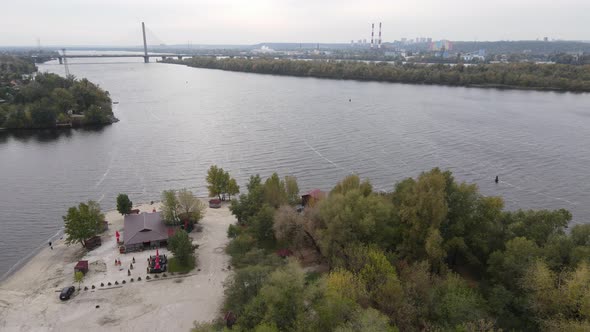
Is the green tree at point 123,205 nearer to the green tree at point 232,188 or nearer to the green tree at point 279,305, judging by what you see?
the green tree at point 232,188

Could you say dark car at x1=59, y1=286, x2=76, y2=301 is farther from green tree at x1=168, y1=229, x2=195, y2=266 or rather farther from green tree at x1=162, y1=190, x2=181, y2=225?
green tree at x1=162, y1=190, x2=181, y2=225

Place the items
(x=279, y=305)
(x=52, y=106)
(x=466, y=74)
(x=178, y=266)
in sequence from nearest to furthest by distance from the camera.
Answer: (x=279, y=305) < (x=178, y=266) < (x=52, y=106) < (x=466, y=74)

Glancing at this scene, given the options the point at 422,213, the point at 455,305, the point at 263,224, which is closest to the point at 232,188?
the point at 263,224

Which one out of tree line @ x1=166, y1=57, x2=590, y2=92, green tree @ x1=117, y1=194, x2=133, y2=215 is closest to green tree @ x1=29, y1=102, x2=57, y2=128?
green tree @ x1=117, y1=194, x2=133, y2=215

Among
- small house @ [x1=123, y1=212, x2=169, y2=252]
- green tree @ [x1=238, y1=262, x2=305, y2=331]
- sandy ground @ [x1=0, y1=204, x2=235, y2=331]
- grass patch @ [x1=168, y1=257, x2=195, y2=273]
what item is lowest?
sandy ground @ [x1=0, y1=204, x2=235, y2=331]

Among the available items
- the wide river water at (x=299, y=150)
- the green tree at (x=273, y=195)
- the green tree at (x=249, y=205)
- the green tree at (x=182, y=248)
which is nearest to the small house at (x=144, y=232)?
the green tree at (x=182, y=248)

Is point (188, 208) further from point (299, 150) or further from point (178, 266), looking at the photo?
point (299, 150)

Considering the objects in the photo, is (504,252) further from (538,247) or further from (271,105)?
(271,105)
